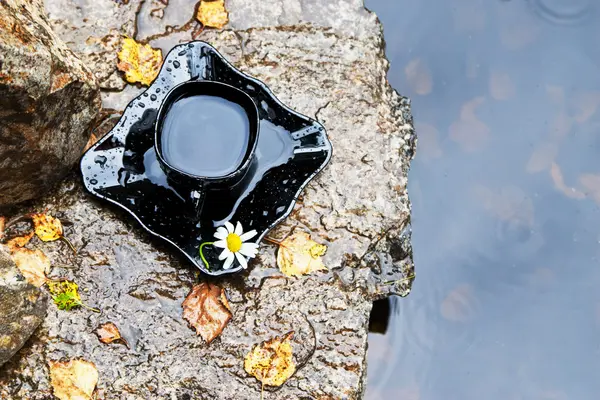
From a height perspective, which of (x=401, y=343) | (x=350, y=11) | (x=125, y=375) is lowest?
(x=125, y=375)

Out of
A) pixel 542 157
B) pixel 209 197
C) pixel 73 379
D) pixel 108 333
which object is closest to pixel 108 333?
pixel 108 333

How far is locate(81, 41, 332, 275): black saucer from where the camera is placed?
6.05 ft

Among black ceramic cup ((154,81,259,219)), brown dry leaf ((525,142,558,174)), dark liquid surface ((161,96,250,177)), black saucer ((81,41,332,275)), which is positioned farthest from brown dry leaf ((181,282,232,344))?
brown dry leaf ((525,142,558,174))

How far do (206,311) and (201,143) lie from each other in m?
0.50

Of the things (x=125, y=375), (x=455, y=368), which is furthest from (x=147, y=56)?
(x=455, y=368)

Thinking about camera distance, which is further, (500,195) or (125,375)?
(500,195)

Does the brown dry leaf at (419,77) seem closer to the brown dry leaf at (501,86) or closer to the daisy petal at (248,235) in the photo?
the brown dry leaf at (501,86)

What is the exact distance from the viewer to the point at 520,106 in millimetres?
2852

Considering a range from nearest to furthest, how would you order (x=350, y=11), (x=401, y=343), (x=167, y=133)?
(x=167, y=133)
(x=350, y=11)
(x=401, y=343)

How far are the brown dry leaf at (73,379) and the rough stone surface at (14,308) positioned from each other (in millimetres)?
127

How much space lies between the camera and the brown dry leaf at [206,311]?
1.89m

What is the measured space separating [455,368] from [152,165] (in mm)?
1541

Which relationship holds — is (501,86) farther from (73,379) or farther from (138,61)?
(73,379)

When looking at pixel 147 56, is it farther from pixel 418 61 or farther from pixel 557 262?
pixel 557 262
